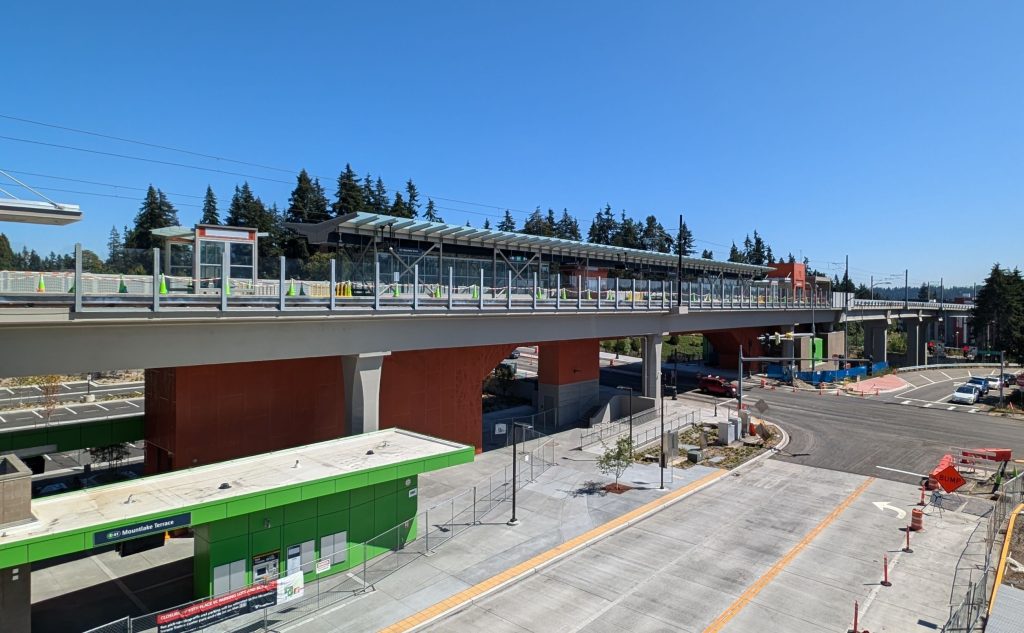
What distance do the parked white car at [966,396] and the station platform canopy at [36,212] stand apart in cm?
5954

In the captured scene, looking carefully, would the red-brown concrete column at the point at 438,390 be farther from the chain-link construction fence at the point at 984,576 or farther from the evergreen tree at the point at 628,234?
the evergreen tree at the point at 628,234

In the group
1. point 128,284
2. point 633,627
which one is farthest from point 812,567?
point 128,284

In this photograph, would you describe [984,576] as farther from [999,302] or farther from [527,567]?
[999,302]

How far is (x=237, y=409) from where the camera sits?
74.9 ft

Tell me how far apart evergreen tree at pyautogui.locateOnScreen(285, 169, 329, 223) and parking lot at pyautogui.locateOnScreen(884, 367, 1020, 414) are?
80.2 meters

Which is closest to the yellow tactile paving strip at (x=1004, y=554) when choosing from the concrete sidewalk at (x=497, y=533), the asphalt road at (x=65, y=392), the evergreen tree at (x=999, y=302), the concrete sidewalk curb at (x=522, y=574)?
the concrete sidewalk curb at (x=522, y=574)

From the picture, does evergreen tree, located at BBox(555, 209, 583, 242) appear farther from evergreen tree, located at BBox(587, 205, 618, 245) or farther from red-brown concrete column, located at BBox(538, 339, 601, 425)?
red-brown concrete column, located at BBox(538, 339, 601, 425)

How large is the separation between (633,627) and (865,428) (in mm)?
30680

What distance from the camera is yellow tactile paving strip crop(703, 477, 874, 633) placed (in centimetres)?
1476

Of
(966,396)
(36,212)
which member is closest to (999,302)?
(966,396)

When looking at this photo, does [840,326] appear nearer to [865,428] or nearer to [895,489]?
[865,428]

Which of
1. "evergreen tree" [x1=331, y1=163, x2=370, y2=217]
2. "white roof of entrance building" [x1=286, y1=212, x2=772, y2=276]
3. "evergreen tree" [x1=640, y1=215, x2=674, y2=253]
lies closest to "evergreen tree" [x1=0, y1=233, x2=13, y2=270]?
"white roof of entrance building" [x1=286, y1=212, x2=772, y2=276]

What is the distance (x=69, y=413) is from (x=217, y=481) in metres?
39.3

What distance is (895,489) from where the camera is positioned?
25531mm
